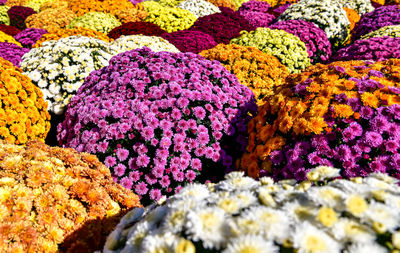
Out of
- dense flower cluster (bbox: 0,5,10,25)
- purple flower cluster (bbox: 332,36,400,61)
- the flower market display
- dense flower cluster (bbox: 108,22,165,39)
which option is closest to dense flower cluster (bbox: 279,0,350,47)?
purple flower cluster (bbox: 332,36,400,61)

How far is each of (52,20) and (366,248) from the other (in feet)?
45.3

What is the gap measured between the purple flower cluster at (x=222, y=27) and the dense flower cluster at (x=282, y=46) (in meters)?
1.93

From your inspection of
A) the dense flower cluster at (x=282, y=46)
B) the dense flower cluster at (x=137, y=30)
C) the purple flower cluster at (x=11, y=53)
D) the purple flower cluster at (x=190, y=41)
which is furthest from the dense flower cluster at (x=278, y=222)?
the dense flower cluster at (x=137, y=30)

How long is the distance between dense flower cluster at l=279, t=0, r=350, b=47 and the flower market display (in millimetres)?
8886

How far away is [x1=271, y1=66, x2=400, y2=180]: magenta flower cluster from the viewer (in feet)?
7.42

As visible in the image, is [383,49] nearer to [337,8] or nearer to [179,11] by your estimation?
[337,8]

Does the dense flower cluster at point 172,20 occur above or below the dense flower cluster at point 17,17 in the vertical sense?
above

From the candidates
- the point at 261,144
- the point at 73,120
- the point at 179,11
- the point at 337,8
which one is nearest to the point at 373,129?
the point at 261,144

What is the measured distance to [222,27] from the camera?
348 inches

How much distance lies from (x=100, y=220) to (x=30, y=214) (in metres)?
0.43

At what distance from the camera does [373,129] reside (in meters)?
2.36

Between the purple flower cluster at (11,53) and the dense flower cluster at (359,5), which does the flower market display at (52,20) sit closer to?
the purple flower cluster at (11,53)

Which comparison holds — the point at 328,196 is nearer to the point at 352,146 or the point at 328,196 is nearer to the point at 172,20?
the point at 352,146

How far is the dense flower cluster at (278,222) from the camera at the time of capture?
39.1 inches
